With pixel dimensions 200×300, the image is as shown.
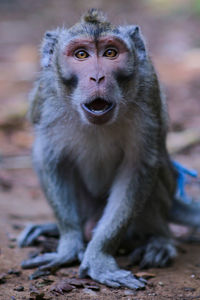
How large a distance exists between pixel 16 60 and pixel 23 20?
7943 millimetres

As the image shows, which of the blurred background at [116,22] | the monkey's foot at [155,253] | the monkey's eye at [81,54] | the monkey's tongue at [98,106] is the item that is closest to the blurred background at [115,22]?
the blurred background at [116,22]

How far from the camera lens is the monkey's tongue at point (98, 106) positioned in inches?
205

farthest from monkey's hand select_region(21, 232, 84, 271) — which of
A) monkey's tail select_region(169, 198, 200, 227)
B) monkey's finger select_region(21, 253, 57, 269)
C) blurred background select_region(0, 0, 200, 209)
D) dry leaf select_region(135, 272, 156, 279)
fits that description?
blurred background select_region(0, 0, 200, 209)

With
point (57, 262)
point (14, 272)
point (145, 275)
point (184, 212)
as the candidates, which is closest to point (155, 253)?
point (145, 275)

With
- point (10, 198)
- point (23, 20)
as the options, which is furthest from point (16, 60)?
point (10, 198)

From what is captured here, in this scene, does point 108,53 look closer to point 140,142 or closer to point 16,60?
point 140,142

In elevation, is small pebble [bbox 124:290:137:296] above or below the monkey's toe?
below

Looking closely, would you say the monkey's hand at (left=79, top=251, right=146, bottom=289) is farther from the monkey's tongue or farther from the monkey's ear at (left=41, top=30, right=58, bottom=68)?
the monkey's ear at (left=41, top=30, right=58, bottom=68)

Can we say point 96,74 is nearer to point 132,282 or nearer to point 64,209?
point 64,209

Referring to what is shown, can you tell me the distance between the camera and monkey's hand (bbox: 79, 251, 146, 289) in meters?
5.20

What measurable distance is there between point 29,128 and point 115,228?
651cm

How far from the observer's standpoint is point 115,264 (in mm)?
5555

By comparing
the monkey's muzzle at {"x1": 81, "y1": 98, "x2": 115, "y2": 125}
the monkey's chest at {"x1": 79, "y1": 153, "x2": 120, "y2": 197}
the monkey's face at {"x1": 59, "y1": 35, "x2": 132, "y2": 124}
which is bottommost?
the monkey's chest at {"x1": 79, "y1": 153, "x2": 120, "y2": 197}

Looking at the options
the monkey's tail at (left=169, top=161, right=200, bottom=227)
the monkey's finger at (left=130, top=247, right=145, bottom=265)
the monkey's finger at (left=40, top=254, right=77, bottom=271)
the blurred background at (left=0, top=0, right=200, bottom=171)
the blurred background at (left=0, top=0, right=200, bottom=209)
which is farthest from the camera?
the blurred background at (left=0, top=0, right=200, bottom=171)
